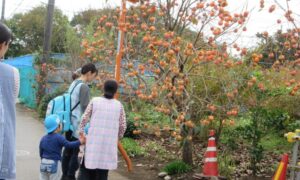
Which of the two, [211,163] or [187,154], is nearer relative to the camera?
[211,163]

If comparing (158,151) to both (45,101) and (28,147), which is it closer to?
(28,147)

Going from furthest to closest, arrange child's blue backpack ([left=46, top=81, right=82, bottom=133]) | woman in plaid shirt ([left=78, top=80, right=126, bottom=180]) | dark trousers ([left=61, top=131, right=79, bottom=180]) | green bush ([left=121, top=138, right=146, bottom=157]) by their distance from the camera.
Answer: green bush ([left=121, top=138, right=146, bottom=157]), dark trousers ([left=61, top=131, right=79, bottom=180]), child's blue backpack ([left=46, top=81, right=82, bottom=133]), woman in plaid shirt ([left=78, top=80, right=126, bottom=180])

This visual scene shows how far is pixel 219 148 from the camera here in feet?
29.2

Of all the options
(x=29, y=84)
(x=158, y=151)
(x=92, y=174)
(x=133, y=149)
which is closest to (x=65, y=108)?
(x=92, y=174)

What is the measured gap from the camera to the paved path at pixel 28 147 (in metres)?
7.42

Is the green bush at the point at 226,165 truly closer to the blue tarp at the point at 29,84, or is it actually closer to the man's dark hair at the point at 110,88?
the man's dark hair at the point at 110,88

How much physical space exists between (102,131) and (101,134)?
38mm

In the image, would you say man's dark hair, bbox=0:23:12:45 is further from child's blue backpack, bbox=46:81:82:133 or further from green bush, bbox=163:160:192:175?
green bush, bbox=163:160:192:175

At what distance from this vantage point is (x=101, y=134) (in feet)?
17.3

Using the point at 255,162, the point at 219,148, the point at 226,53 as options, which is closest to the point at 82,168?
the point at 226,53

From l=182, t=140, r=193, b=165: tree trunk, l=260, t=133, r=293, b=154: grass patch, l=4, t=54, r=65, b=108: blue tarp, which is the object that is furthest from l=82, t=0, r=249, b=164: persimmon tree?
l=4, t=54, r=65, b=108: blue tarp

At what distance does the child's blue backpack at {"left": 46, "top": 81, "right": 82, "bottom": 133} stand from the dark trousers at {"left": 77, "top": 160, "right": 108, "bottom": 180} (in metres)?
0.72

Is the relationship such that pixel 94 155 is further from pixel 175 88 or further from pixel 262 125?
pixel 262 125

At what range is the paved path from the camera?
7424mm
